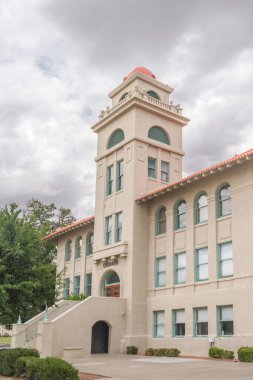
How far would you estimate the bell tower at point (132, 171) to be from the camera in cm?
3089

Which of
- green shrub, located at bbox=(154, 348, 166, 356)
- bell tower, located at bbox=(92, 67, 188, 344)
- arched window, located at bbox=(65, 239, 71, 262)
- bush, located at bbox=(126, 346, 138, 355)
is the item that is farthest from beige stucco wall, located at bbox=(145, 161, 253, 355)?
arched window, located at bbox=(65, 239, 71, 262)

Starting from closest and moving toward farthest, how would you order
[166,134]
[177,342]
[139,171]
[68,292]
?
[177,342]
[139,171]
[166,134]
[68,292]

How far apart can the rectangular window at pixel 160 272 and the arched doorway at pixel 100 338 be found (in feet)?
15.7

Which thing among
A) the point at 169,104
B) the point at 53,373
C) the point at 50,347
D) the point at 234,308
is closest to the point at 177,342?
the point at 234,308

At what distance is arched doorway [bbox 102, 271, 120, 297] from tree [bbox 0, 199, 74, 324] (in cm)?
892

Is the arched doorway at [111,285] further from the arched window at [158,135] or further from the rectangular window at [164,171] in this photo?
the arched window at [158,135]

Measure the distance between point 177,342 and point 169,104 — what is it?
17454 mm

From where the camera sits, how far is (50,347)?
25781mm

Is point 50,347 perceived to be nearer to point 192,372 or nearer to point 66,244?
point 192,372

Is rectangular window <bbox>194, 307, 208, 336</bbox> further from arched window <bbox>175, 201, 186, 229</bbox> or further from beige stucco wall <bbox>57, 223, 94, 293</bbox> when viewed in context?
beige stucco wall <bbox>57, 223, 94, 293</bbox>

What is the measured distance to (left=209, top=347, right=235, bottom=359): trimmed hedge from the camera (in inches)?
926

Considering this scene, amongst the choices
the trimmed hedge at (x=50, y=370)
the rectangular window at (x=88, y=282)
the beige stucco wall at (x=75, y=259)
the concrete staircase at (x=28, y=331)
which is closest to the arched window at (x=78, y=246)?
the beige stucco wall at (x=75, y=259)

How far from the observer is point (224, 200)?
26828 mm

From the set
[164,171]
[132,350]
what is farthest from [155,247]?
[132,350]
